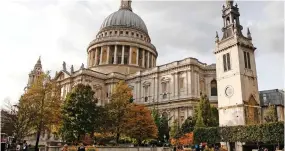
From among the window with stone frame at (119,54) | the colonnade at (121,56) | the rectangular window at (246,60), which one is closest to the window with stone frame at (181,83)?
the rectangular window at (246,60)

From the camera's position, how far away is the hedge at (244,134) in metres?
27.0

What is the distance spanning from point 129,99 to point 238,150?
15.7 metres

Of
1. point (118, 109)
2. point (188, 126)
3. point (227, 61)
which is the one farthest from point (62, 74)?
point (227, 61)

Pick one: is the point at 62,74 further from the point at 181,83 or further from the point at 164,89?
the point at 181,83

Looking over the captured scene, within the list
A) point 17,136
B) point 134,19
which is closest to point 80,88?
point 17,136

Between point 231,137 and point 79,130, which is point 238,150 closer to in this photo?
point 231,137

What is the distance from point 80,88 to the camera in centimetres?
3584

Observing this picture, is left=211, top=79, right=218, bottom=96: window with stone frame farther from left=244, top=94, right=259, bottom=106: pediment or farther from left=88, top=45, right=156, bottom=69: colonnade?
left=88, top=45, right=156, bottom=69: colonnade

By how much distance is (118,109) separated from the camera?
120 ft

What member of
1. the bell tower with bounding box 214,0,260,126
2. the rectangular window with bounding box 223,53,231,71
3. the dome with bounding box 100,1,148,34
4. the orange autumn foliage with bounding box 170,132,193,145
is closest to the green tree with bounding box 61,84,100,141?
the orange autumn foliage with bounding box 170,132,193,145

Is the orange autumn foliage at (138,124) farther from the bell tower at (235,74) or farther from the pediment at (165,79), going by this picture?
the pediment at (165,79)

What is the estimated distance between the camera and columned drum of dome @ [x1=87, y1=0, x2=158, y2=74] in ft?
239

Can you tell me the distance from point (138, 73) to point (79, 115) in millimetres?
30351

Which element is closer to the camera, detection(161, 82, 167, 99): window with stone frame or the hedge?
the hedge
